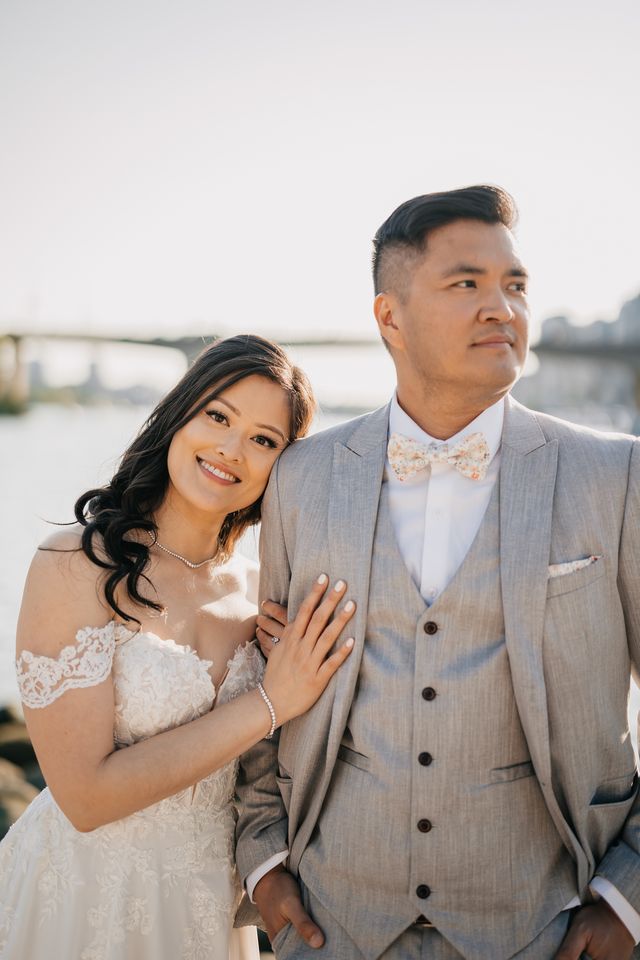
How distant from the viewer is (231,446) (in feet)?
8.18

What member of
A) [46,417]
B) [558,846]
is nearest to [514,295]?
[558,846]

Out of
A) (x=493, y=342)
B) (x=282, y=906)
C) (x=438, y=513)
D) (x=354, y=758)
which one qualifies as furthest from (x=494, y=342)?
(x=282, y=906)

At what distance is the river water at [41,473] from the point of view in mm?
8703

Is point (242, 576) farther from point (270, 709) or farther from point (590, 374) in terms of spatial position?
point (590, 374)

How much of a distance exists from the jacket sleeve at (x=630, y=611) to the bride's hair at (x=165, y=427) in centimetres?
106

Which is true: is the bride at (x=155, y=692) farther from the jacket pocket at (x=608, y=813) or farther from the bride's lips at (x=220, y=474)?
the jacket pocket at (x=608, y=813)

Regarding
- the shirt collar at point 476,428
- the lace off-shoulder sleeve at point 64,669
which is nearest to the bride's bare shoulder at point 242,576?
the lace off-shoulder sleeve at point 64,669

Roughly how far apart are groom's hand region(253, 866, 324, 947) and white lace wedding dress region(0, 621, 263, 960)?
0.61 feet

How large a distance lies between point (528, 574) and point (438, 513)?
311 mm

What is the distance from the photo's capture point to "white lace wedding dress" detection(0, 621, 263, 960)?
7.39 ft

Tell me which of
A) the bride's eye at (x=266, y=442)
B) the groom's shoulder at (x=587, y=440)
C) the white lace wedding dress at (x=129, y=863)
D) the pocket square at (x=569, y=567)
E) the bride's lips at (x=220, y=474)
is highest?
the groom's shoulder at (x=587, y=440)

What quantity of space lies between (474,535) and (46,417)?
138ft

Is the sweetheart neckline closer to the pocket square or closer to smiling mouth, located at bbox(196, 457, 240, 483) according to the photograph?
smiling mouth, located at bbox(196, 457, 240, 483)

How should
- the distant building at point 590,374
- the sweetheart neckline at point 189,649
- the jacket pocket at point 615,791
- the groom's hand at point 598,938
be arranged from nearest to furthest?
the groom's hand at point 598,938
the jacket pocket at point 615,791
the sweetheart neckline at point 189,649
the distant building at point 590,374
